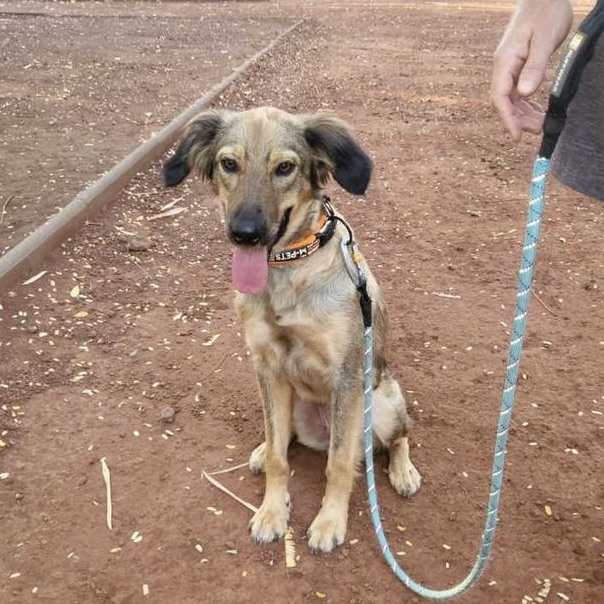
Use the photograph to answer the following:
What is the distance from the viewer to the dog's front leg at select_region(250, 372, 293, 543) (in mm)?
Result: 3115

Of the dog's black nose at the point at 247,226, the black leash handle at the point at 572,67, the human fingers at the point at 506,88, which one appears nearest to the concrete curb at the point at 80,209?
the dog's black nose at the point at 247,226

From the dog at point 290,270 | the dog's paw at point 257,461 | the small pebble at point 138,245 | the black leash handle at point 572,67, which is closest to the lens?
the black leash handle at point 572,67

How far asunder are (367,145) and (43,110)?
3.70 metres

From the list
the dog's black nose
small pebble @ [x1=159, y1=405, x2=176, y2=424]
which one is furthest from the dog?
small pebble @ [x1=159, y1=405, x2=176, y2=424]

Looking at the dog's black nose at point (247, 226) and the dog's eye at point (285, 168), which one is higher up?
the dog's eye at point (285, 168)

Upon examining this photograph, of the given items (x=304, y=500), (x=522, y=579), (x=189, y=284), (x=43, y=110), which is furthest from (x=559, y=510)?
(x=43, y=110)

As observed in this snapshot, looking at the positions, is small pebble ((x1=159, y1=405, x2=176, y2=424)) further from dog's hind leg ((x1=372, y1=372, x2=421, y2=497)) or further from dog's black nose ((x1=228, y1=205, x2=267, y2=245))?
dog's black nose ((x1=228, y1=205, x2=267, y2=245))

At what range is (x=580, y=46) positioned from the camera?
170 cm

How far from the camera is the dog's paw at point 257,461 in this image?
3.41 m

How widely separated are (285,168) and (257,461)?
1441 millimetres

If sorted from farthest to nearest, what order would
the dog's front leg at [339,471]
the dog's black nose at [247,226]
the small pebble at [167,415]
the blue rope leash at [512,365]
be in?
the small pebble at [167,415], the dog's front leg at [339,471], the dog's black nose at [247,226], the blue rope leash at [512,365]

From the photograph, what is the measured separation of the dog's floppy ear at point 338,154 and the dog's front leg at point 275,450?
914 millimetres

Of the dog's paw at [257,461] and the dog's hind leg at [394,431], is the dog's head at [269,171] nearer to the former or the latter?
the dog's hind leg at [394,431]

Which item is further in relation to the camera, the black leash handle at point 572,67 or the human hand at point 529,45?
the human hand at point 529,45
